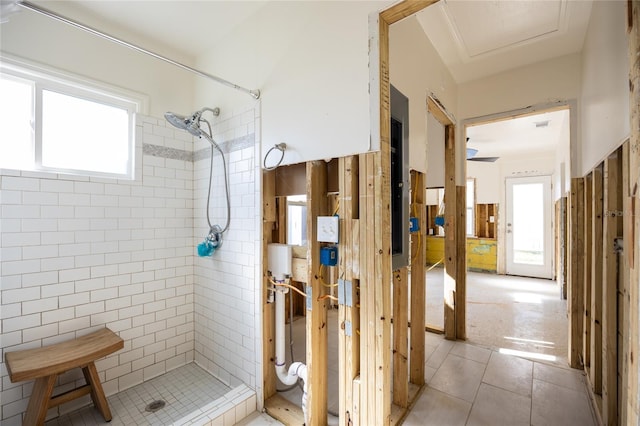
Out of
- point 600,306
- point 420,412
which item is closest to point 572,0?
point 600,306

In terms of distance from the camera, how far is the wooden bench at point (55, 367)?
5.13 feet

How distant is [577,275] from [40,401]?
4.09 metres

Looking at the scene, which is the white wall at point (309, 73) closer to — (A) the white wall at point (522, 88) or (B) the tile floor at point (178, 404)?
(B) the tile floor at point (178, 404)

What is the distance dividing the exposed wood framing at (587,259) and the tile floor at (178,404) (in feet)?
8.80

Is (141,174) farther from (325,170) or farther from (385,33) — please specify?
(385,33)

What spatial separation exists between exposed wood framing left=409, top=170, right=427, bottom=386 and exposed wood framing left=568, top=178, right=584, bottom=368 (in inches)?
54.5

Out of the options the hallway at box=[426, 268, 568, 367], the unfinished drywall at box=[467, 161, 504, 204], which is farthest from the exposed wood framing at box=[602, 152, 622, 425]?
the unfinished drywall at box=[467, 161, 504, 204]

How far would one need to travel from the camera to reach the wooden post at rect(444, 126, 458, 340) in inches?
111

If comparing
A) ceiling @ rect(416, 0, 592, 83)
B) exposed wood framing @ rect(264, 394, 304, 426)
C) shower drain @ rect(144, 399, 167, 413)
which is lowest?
shower drain @ rect(144, 399, 167, 413)

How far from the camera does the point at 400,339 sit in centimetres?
194

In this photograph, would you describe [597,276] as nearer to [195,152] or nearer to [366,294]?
[366,294]

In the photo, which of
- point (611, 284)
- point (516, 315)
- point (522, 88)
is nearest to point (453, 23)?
point (522, 88)

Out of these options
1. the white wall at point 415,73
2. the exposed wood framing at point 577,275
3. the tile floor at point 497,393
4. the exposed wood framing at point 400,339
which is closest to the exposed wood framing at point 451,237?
the tile floor at point 497,393

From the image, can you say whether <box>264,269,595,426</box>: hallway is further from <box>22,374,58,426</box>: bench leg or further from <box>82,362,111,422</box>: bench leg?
<box>22,374,58,426</box>: bench leg
